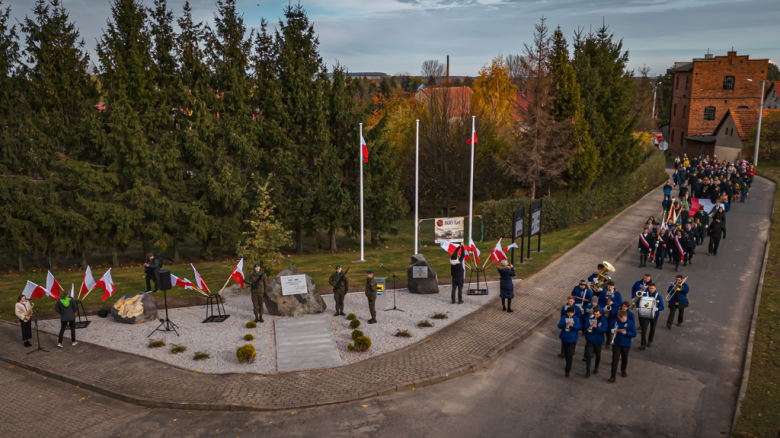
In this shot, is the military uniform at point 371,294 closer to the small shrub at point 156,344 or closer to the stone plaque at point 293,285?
the stone plaque at point 293,285

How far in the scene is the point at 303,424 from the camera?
11.5 metres

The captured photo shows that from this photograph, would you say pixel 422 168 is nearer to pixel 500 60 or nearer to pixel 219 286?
pixel 500 60

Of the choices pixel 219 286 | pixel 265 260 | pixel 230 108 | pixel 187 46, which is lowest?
pixel 219 286

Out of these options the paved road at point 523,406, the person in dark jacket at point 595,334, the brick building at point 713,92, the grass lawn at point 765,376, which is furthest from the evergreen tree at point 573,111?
the brick building at point 713,92

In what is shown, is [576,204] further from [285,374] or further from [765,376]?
[285,374]

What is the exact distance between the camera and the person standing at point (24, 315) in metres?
15.1

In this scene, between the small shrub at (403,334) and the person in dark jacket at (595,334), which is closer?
the person in dark jacket at (595,334)

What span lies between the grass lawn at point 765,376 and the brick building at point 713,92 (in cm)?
4625

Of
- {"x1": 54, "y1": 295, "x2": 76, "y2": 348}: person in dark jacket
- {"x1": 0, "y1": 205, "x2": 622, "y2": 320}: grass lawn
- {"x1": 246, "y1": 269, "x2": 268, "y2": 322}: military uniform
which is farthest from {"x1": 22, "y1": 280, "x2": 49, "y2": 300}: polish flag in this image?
{"x1": 246, "y1": 269, "x2": 268, "y2": 322}: military uniform

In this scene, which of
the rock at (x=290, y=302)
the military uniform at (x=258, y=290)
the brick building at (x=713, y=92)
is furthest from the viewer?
the brick building at (x=713, y=92)

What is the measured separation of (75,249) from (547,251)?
70.4 ft

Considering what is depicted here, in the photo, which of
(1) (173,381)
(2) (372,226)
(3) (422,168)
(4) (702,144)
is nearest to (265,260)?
(1) (173,381)

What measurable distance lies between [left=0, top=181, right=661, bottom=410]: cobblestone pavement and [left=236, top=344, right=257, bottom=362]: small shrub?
52 centimetres

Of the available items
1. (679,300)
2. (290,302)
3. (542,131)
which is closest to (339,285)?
(290,302)
